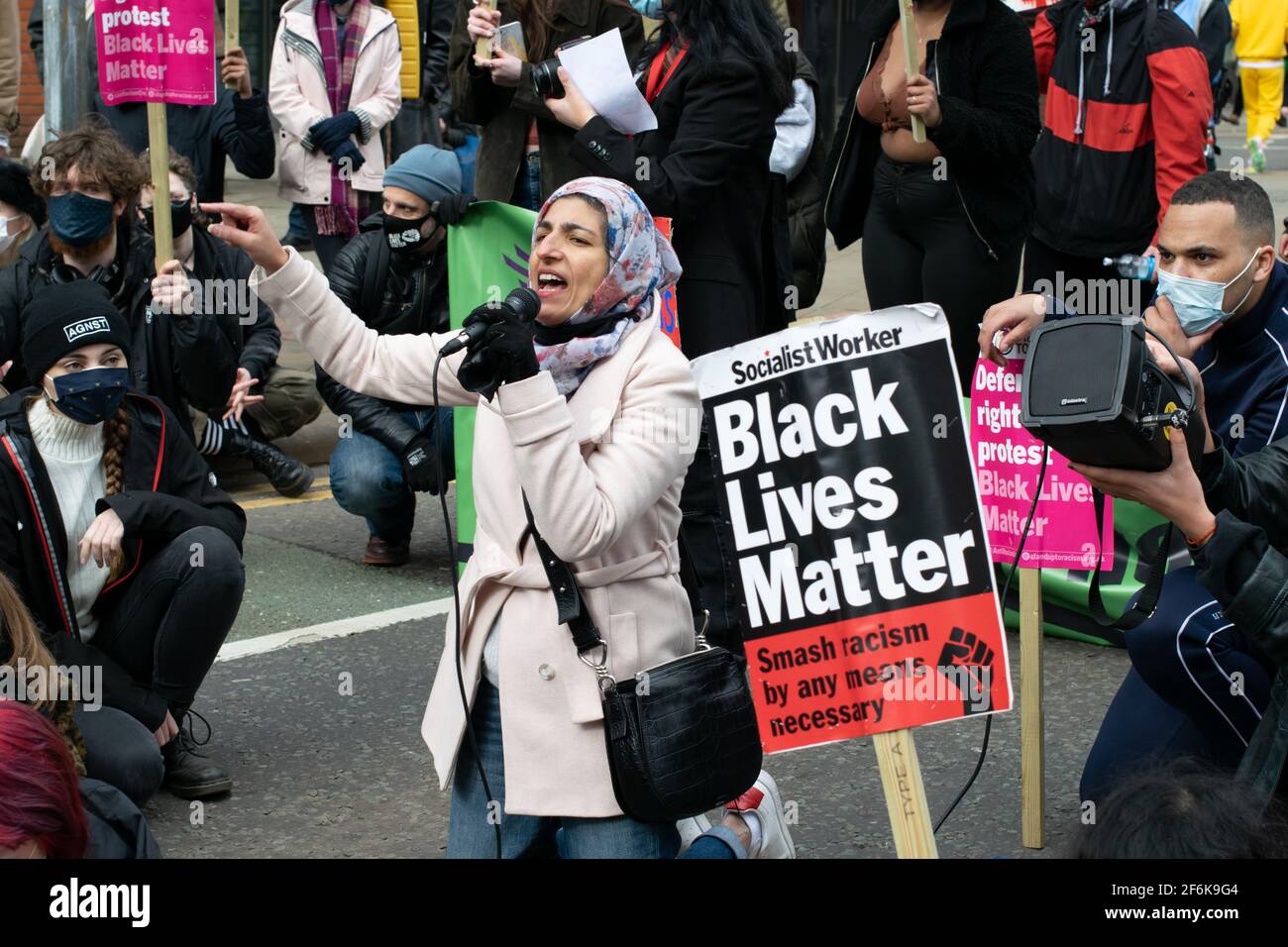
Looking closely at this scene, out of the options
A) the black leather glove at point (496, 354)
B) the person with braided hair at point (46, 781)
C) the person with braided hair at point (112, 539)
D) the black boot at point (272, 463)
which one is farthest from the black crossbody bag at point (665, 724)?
the black boot at point (272, 463)

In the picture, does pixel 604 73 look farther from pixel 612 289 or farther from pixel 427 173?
pixel 612 289

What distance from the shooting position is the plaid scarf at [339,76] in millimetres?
8805

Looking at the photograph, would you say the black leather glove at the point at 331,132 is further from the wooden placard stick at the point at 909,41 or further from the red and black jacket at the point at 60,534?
the red and black jacket at the point at 60,534

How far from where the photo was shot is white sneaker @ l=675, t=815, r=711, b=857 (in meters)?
3.74

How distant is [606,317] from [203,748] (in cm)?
224

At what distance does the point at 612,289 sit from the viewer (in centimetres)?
335

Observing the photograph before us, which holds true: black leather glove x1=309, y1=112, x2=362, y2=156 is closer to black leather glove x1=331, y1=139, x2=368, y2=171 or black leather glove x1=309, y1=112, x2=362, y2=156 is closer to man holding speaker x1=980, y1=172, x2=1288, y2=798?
black leather glove x1=331, y1=139, x2=368, y2=171

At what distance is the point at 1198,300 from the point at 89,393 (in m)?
2.79

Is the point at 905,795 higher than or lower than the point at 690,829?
higher

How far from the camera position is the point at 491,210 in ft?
18.3

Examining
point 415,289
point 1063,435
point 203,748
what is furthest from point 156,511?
point 1063,435

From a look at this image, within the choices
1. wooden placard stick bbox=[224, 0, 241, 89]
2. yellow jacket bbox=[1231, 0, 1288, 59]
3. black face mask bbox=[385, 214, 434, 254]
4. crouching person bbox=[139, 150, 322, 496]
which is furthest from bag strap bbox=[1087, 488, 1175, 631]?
yellow jacket bbox=[1231, 0, 1288, 59]

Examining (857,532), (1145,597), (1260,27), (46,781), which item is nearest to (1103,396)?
(1145,597)

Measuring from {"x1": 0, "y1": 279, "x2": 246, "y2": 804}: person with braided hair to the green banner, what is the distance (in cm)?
103
